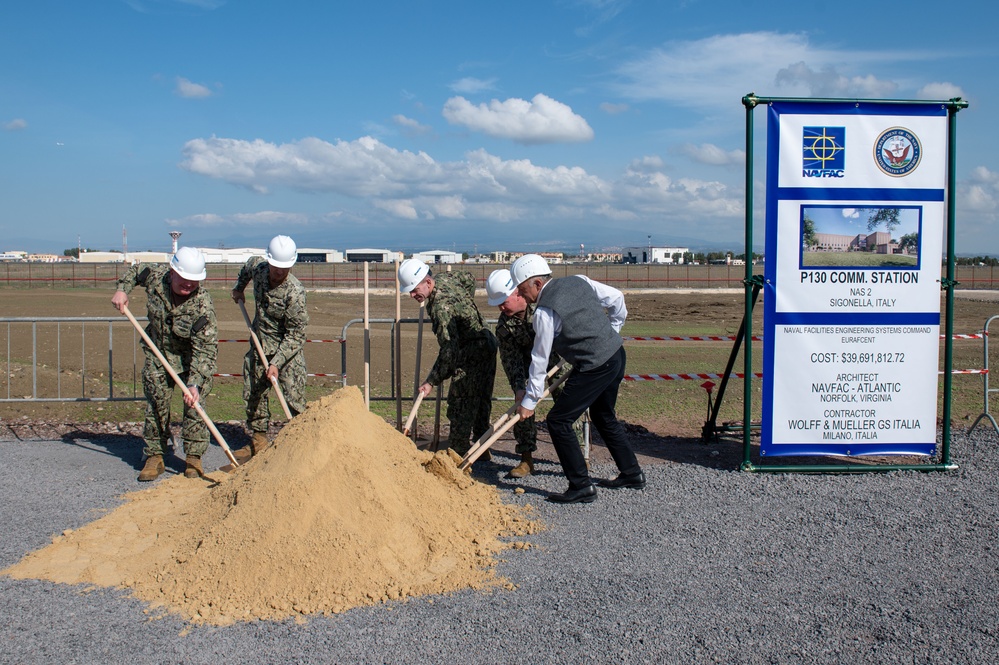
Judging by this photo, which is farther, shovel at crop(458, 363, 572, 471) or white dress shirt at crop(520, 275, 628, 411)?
shovel at crop(458, 363, 572, 471)

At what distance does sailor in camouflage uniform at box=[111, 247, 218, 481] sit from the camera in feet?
22.4

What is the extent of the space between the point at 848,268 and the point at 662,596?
3.85 m

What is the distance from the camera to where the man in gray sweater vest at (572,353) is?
19.4ft

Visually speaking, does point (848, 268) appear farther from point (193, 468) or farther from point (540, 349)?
point (193, 468)

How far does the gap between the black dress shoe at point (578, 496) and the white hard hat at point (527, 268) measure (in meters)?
1.70

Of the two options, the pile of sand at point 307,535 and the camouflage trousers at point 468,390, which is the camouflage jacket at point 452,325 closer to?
the camouflage trousers at point 468,390

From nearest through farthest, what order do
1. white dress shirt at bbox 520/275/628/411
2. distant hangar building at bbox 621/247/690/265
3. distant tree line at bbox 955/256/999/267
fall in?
white dress shirt at bbox 520/275/628/411 → distant tree line at bbox 955/256/999/267 → distant hangar building at bbox 621/247/690/265

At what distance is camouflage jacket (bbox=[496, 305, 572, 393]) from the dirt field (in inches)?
64.5

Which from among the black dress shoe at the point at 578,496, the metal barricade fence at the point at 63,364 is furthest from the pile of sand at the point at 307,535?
the metal barricade fence at the point at 63,364

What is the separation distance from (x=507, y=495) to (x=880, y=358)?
3.59 metres

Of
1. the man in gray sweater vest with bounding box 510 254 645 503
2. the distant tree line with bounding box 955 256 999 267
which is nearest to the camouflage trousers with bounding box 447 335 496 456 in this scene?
the man in gray sweater vest with bounding box 510 254 645 503

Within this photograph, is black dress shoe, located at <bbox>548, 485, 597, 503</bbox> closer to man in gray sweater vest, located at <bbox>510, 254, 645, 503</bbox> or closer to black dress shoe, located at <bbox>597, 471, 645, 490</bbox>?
man in gray sweater vest, located at <bbox>510, 254, 645, 503</bbox>

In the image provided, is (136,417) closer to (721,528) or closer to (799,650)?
(721,528)

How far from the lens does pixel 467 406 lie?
6953mm
